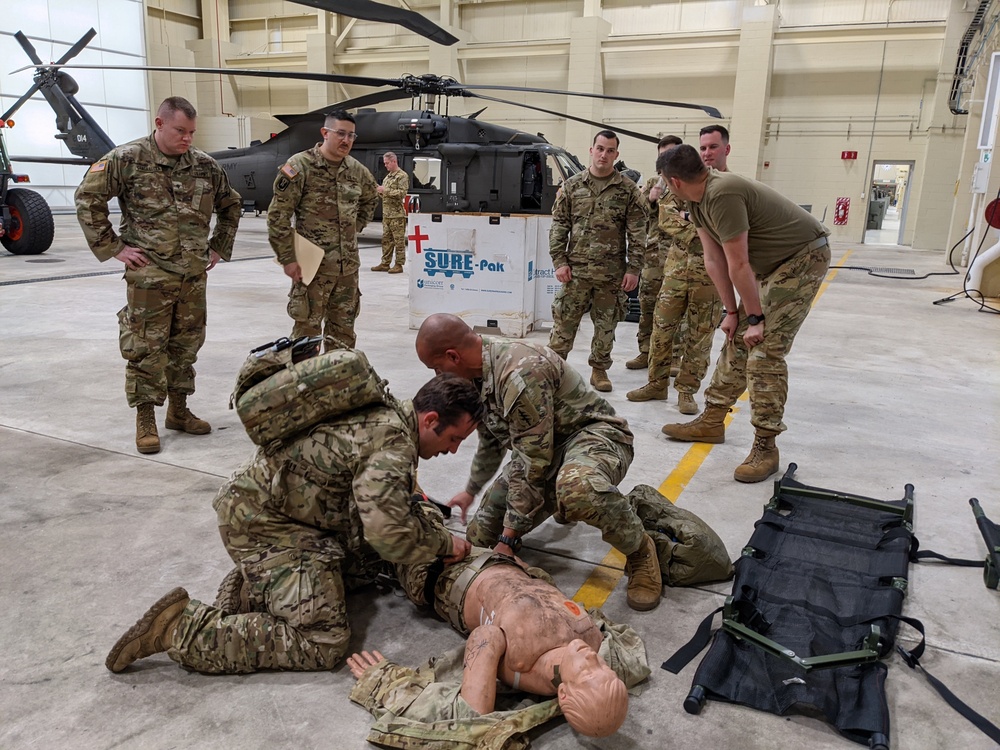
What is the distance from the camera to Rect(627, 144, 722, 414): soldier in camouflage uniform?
4.75 meters

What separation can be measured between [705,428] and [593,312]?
1415 millimetres

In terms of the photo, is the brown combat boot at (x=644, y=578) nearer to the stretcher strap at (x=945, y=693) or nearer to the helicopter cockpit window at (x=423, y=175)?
the stretcher strap at (x=945, y=693)

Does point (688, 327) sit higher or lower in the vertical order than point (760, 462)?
higher

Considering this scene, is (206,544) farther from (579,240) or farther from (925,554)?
(579,240)

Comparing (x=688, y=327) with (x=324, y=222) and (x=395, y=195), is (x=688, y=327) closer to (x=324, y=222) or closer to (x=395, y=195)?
(x=324, y=222)

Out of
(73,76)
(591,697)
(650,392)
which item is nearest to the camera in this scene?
(591,697)

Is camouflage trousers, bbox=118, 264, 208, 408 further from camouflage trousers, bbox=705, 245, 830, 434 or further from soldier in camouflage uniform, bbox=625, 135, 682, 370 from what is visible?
soldier in camouflage uniform, bbox=625, 135, 682, 370

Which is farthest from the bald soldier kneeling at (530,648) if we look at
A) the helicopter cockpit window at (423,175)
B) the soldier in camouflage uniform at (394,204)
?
the helicopter cockpit window at (423,175)

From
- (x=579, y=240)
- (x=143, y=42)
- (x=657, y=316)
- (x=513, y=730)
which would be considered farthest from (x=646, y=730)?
(x=143, y=42)

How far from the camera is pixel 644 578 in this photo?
8.46 feet

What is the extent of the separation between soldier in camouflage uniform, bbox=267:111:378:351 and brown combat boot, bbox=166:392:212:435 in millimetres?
842

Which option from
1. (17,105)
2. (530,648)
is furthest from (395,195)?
(530,648)

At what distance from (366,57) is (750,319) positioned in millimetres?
20078

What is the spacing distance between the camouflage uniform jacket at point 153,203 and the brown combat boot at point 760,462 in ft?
10.1
